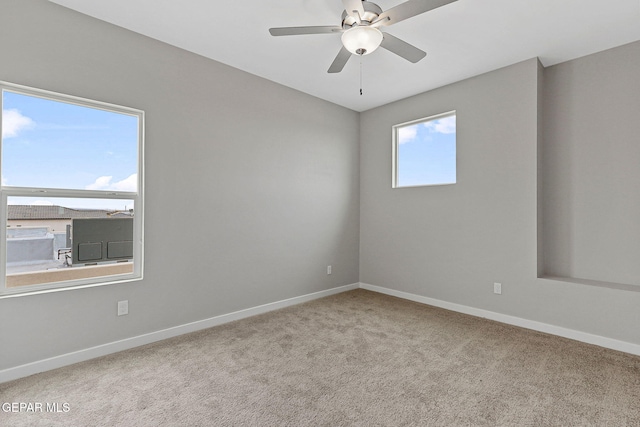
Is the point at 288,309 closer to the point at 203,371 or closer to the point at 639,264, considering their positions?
the point at 203,371

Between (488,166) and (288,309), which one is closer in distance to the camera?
(488,166)

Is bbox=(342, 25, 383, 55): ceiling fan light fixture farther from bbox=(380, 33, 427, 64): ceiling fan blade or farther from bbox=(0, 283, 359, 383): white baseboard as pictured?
bbox=(0, 283, 359, 383): white baseboard

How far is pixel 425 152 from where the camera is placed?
4.03 metres

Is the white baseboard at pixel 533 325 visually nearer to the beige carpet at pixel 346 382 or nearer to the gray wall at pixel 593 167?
the beige carpet at pixel 346 382

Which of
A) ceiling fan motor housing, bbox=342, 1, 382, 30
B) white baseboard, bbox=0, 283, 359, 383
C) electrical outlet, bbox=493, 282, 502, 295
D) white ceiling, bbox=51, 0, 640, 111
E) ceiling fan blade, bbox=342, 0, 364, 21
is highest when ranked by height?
white ceiling, bbox=51, 0, 640, 111

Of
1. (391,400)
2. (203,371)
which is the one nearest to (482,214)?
(391,400)

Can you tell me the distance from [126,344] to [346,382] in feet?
6.17

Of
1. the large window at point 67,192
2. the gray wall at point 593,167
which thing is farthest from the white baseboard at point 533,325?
the large window at point 67,192

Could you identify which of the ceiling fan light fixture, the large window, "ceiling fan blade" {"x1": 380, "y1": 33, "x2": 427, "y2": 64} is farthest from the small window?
the large window

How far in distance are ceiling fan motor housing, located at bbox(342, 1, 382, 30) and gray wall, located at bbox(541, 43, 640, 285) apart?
2398mm

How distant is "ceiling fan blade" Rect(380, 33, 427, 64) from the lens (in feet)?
6.93

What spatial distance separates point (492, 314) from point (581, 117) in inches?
86.7

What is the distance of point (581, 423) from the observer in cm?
169

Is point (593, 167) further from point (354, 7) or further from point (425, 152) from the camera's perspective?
point (354, 7)
